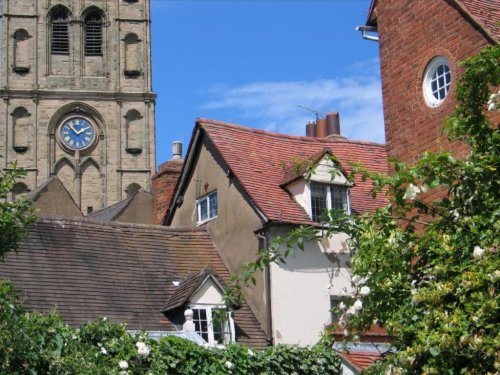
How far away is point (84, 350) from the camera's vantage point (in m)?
13.5

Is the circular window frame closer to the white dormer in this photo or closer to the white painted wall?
the white painted wall

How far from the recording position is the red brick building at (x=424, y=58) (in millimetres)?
17531

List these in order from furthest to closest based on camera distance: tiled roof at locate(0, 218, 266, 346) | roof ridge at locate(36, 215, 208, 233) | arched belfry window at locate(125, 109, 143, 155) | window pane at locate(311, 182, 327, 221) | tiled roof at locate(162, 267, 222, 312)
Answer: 1. arched belfry window at locate(125, 109, 143, 155)
2. window pane at locate(311, 182, 327, 221)
3. roof ridge at locate(36, 215, 208, 233)
4. tiled roof at locate(162, 267, 222, 312)
5. tiled roof at locate(0, 218, 266, 346)

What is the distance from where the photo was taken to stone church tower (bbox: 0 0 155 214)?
6894 centimetres

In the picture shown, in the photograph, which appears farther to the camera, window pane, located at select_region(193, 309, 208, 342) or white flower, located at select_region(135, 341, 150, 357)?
window pane, located at select_region(193, 309, 208, 342)

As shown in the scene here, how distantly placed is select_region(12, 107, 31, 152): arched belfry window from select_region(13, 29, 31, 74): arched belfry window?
2.65m

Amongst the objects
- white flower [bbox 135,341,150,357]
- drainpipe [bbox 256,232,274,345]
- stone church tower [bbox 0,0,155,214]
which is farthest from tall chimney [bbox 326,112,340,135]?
stone church tower [bbox 0,0,155,214]

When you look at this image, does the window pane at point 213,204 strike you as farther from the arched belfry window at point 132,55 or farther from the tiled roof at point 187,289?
the arched belfry window at point 132,55

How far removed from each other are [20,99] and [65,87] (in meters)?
2.86

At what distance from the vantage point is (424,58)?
60.5ft

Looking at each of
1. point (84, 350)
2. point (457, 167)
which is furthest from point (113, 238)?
point (457, 167)

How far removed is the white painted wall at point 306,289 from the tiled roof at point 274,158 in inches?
32.2

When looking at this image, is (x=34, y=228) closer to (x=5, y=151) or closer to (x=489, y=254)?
(x=489, y=254)

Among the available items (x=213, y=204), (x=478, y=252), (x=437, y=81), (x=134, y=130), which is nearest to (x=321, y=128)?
(x=213, y=204)
